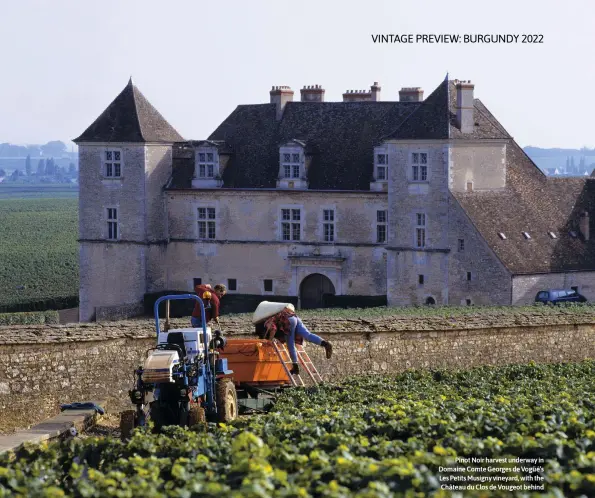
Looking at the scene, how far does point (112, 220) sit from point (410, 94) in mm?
12617

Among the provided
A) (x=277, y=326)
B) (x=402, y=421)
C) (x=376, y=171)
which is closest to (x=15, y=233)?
(x=376, y=171)

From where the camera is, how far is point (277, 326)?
25.1 m

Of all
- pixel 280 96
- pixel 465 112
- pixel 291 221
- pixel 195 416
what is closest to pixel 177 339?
pixel 195 416

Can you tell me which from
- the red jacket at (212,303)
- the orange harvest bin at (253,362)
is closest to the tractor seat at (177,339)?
the red jacket at (212,303)

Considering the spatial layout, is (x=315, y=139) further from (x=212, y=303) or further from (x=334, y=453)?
(x=334, y=453)

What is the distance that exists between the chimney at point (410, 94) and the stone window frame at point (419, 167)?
8.40m

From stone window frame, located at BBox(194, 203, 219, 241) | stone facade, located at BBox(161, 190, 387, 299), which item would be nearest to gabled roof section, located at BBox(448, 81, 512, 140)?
stone facade, located at BBox(161, 190, 387, 299)

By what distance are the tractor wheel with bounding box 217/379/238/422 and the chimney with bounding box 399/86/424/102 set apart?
41372mm

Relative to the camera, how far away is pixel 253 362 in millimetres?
24453

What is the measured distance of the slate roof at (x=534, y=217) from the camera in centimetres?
5316

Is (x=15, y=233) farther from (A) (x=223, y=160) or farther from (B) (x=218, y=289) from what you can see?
(B) (x=218, y=289)

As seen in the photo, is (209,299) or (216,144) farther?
(216,144)

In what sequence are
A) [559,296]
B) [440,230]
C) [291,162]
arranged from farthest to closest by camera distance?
1. [291,162]
2. [440,230]
3. [559,296]

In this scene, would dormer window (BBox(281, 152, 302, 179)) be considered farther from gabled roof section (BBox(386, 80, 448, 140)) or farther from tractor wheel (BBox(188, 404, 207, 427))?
tractor wheel (BBox(188, 404, 207, 427))
